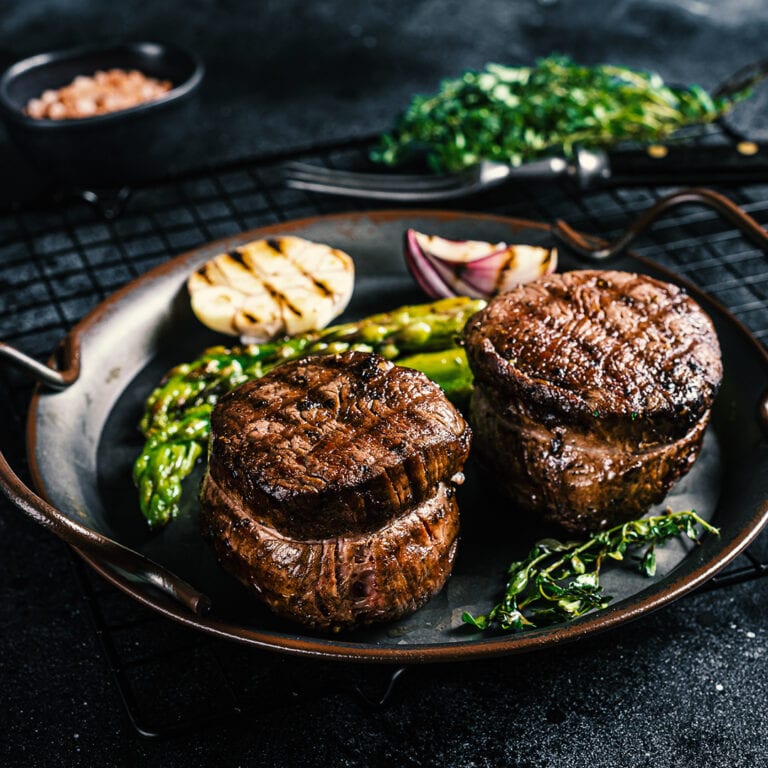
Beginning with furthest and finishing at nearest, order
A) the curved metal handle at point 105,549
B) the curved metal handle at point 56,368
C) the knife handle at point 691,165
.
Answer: the knife handle at point 691,165
the curved metal handle at point 56,368
the curved metal handle at point 105,549

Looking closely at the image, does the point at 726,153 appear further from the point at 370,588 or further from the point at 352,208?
the point at 370,588

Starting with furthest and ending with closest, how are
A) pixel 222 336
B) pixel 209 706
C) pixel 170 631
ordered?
pixel 222 336
pixel 170 631
pixel 209 706

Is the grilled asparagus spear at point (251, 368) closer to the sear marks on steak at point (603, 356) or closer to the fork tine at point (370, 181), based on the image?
the sear marks on steak at point (603, 356)

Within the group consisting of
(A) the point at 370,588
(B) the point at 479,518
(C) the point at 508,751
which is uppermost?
(A) the point at 370,588

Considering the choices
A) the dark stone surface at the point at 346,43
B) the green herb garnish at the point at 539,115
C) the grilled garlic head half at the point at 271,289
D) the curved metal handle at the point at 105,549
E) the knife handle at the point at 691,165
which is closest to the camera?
the curved metal handle at the point at 105,549

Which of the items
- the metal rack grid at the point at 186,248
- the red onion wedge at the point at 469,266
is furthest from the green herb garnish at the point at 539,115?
the red onion wedge at the point at 469,266

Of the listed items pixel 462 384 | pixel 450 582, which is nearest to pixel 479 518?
pixel 450 582

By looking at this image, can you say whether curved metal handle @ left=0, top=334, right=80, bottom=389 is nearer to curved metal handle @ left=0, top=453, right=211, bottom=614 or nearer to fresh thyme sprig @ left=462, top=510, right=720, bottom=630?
curved metal handle @ left=0, top=453, right=211, bottom=614
